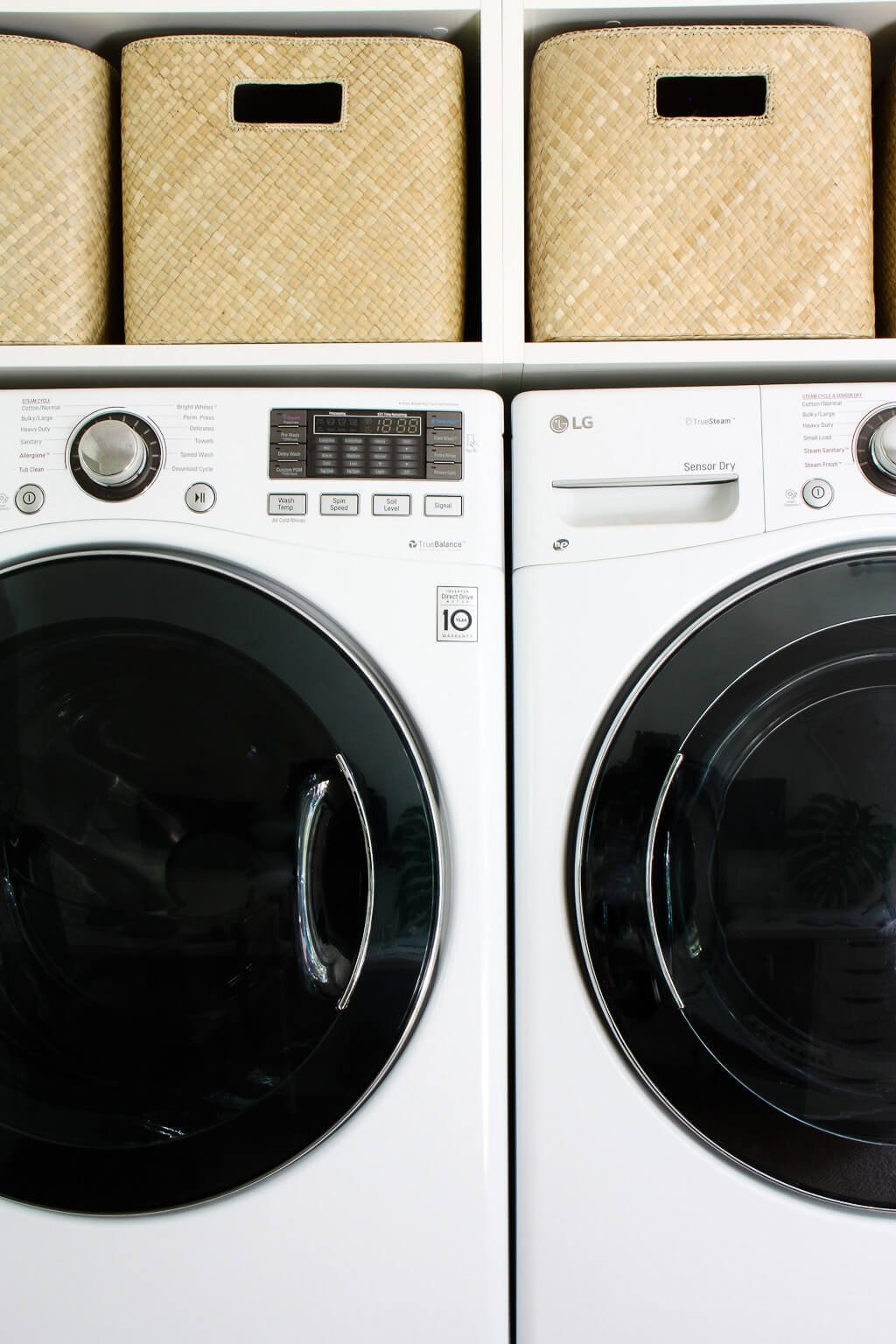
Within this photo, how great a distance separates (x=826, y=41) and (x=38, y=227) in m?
0.83

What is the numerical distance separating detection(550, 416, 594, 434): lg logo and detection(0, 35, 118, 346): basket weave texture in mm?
507

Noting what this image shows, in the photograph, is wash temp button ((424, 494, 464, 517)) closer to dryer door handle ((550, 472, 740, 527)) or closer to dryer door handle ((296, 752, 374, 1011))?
dryer door handle ((550, 472, 740, 527))

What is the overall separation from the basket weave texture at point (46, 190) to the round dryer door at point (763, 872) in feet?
Result: 2.35

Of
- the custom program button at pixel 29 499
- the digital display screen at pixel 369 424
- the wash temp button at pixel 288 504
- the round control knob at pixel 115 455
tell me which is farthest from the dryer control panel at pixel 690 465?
the custom program button at pixel 29 499

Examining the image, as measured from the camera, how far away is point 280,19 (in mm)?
923

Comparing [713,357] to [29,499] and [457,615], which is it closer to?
[457,615]

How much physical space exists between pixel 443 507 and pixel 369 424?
115 millimetres

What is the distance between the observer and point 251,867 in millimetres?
832

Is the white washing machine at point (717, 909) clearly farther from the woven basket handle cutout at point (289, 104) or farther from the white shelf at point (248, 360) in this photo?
the woven basket handle cutout at point (289, 104)

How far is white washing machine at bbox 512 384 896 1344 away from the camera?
2.65 feet

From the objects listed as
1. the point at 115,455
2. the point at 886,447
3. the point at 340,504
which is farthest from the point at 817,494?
→ the point at 115,455

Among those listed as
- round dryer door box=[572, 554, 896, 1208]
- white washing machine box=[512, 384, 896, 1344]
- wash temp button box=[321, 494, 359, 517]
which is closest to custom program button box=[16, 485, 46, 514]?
wash temp button box=[321, 494, 359, 517]

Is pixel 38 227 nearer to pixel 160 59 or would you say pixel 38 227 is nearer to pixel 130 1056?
pixel 160 59

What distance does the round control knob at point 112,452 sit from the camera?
2.82 feet
